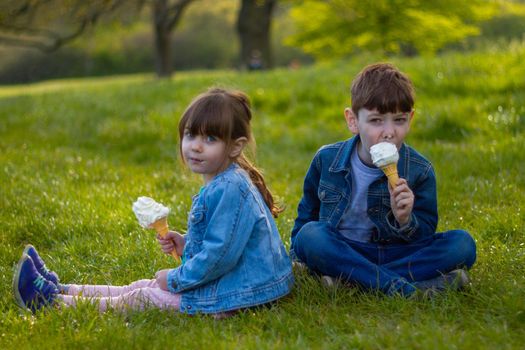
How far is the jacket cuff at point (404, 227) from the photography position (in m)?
3.55

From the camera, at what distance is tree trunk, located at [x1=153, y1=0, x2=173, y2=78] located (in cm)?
2453

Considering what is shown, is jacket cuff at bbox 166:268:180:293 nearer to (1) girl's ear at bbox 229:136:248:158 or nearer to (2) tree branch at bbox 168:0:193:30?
(1) girl's ear at bbox 229:136:248:158

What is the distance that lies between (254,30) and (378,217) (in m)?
19.2

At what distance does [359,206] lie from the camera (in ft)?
12.3

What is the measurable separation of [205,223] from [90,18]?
18.0m

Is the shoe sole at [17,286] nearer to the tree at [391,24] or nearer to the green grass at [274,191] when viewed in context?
the green grass at [274,191]

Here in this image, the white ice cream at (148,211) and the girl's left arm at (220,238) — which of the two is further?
the white ice cream at (148,211)

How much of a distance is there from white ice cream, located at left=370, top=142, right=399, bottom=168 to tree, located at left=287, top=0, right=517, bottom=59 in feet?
→ 76.7

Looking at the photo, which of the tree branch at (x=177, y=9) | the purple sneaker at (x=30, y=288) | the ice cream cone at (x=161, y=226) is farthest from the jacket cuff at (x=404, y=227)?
the tree branch at (x=177, y=9)

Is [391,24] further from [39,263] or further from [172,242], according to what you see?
[39,263]

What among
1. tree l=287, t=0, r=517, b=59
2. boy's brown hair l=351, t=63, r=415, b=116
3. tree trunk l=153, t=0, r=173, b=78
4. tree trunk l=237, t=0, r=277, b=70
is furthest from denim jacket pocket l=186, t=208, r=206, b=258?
tree l=287, t=0, r=517, b=59

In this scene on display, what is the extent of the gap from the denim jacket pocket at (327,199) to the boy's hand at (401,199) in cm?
44

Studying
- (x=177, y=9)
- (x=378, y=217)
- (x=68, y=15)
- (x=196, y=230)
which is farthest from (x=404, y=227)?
(x=177, y=9)

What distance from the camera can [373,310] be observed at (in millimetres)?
3365
